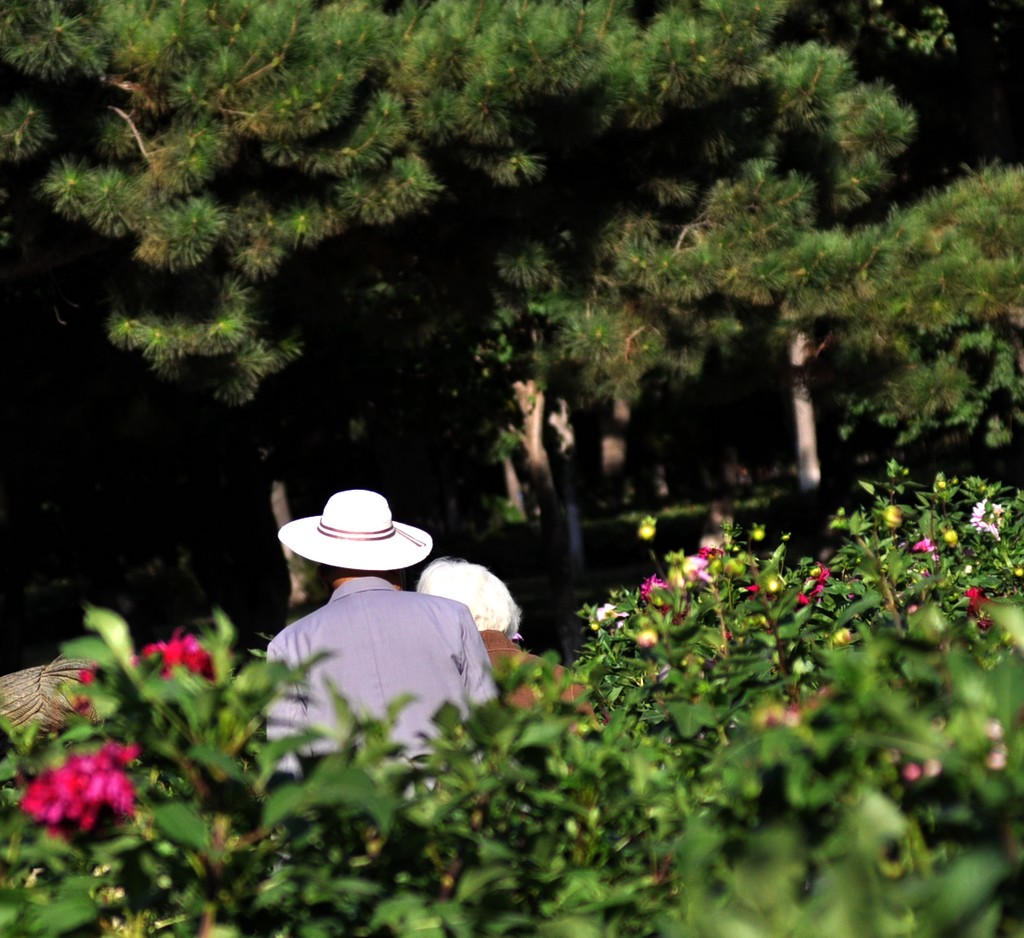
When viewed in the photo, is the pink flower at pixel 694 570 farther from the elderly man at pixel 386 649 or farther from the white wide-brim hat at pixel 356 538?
the white wide-brim hat at pixel 356 538

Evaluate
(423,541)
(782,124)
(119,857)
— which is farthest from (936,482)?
(782,124)

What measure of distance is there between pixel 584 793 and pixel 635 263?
6.26m

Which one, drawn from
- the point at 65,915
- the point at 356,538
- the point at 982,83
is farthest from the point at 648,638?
the point at 982,83

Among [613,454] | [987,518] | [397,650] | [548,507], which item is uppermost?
[397,650]

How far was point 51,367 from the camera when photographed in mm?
11727

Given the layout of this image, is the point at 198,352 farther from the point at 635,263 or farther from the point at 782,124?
the point at 782,124

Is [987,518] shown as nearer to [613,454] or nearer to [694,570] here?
[694,570]

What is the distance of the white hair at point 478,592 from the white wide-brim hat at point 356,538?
7.8 inches

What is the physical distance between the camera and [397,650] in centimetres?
326

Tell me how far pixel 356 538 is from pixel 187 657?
1.82 m

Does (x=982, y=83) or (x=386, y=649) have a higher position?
(x=386, y=649)

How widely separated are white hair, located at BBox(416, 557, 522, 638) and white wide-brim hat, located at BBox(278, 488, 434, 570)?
0.20 m

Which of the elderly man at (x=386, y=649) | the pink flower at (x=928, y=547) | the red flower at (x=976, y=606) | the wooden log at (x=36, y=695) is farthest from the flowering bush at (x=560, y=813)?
the wooden log at (x=36, y=695)

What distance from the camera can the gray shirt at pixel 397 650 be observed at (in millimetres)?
3197
